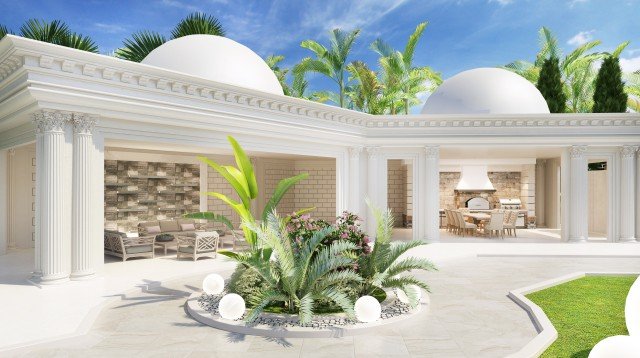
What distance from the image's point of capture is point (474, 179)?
70.0ft

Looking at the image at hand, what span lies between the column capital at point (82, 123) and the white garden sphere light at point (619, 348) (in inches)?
379

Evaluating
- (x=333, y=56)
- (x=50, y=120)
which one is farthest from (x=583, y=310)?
(x=333, y=56)

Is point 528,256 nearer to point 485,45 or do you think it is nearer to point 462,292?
point 462,292

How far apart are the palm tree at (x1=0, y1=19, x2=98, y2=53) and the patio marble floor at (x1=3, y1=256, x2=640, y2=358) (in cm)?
1493

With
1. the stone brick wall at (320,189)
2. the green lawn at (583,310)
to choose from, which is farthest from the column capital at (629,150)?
the stone brick wall at (320,189)

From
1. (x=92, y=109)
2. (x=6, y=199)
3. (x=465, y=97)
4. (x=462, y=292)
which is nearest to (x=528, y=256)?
(x=462, y=292)

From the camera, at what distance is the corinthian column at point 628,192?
52.1 ft

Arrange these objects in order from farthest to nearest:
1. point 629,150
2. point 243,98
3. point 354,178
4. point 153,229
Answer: point 629,150 < point 354,178 < point 153,229 < point 243,98

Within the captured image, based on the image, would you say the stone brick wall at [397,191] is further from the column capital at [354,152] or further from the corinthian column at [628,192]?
the corinthian column at [628,192]

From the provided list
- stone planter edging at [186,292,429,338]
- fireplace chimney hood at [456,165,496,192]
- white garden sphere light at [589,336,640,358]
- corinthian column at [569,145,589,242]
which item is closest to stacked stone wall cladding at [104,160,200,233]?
stone planter edging at [186,292,429,338]

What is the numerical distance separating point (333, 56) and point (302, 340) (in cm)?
1979

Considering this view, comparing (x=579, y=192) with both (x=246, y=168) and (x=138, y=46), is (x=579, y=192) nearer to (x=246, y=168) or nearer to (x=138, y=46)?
(x=246, y=168)

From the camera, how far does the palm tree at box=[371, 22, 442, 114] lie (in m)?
22.5

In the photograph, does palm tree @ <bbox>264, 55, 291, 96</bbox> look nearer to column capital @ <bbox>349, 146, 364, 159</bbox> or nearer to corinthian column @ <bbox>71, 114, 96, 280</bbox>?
column capital @ <bbox>349, 146, 364, 159</bbox>
